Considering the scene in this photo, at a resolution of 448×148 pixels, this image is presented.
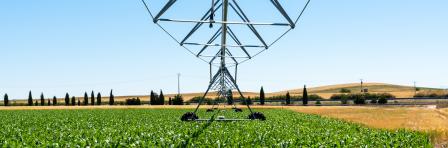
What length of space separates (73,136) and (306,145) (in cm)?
877

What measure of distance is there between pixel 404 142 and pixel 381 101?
91.0 m

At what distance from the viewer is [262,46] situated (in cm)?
1844

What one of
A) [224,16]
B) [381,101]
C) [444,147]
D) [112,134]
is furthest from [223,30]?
[381,101]

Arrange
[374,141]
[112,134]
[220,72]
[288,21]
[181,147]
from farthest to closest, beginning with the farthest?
[220,72]
[112,134]
[374,141]
[181,147]
[288,21]

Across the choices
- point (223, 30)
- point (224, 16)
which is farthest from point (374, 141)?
point (224, 16)

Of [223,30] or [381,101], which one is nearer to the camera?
[223,30]

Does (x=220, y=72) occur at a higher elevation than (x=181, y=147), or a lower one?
higher

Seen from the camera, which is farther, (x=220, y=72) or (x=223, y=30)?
(x=220, y=72)

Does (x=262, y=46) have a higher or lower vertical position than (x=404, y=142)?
higher

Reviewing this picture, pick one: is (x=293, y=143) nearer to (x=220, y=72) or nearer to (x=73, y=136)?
(x=220, y=72)

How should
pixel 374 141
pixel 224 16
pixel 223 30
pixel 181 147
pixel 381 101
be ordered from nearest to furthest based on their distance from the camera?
pixel 224 16
pixel 181 147
pixel 223 30
pixel 374 141
pixel 381 101

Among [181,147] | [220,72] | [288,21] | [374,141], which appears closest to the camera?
[288,21]

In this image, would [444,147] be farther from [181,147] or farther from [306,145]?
[181,147]

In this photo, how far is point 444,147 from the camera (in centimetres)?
2175
